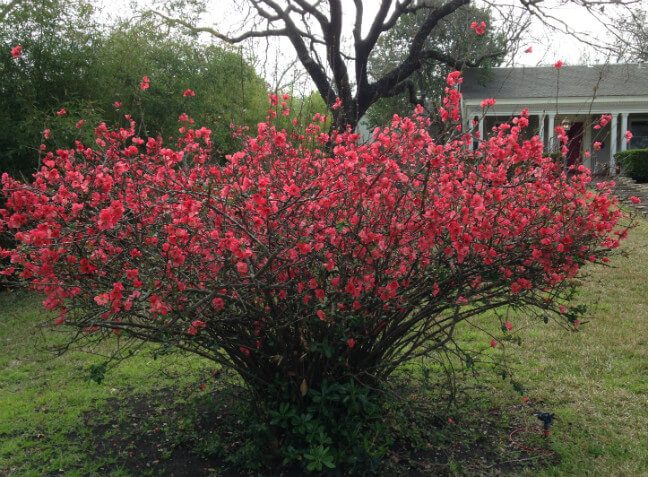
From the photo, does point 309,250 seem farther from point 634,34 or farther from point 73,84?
point 634,34

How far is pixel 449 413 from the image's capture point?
12.0 feet

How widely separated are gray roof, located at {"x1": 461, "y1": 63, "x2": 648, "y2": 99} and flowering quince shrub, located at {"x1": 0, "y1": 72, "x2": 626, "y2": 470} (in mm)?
19698

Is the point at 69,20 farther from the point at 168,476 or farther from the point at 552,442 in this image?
the point at 552,442

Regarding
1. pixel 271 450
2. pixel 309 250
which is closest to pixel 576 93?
pixel 271 450

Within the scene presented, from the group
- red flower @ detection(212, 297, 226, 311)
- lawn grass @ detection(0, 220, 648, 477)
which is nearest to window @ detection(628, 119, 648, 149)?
lawn grass @ detection(0, 220, 648, 477)

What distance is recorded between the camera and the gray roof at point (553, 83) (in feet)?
71.8

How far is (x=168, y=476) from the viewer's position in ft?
10.5

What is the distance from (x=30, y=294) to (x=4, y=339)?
2.38 m

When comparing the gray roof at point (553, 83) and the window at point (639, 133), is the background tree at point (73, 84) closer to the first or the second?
the gray roof at point (553, 83)

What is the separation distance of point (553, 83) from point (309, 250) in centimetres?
2223

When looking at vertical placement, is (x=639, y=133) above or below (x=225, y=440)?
above

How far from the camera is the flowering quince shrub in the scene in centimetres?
260

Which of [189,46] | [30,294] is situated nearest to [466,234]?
[30,294]

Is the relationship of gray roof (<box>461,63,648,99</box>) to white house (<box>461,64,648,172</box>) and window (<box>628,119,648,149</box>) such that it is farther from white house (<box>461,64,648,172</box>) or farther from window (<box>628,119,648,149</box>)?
window (<box>628,119,648,149</box>)
